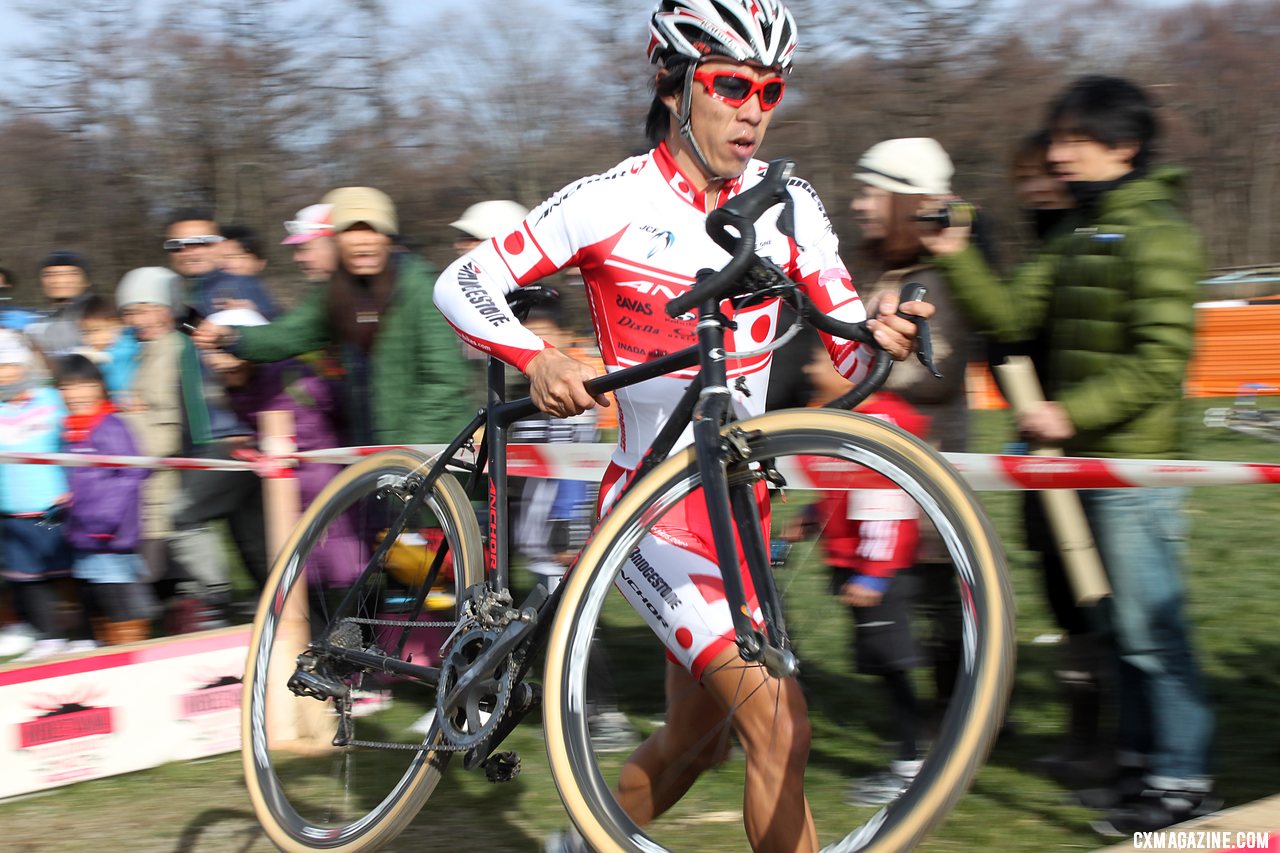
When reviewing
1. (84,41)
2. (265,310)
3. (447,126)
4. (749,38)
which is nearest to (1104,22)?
(447,126)

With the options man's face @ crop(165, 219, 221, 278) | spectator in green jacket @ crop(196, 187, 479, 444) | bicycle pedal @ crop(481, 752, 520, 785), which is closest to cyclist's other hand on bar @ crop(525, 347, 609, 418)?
bicycle pedal @ crop(481, 752, 520, 785)

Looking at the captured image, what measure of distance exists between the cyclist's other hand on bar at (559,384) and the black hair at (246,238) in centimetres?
450

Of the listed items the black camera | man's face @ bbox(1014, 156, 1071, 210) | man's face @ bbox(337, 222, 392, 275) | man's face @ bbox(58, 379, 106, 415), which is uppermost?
man's face @ bbox(1014, 156, 1071, 210)

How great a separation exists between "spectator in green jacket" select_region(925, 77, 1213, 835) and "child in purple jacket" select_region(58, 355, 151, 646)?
182 inches

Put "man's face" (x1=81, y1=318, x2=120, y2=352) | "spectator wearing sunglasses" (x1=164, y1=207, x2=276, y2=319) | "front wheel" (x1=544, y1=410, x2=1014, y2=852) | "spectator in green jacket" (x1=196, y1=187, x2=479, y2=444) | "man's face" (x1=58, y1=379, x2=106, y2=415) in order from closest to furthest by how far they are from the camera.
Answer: "front wheel" (x1=544, y1=410, x2=1014, y2=852) < "spectator in green jacket" (x1=196, y1=187, x2=479, y2=444) < "spectator wearing sunglasses" (x1=164, y1=207, x2=276, y2=319) < "man's face" (x1=58, y1=379, x2=106, y2=415) < "man's face" (x1=81, y1=318, x2=120, y2=352)

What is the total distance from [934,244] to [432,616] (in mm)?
2167

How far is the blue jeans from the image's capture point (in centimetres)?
400

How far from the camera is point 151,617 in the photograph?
6855 millimetres

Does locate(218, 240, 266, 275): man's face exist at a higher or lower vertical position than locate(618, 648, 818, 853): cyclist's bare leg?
higher

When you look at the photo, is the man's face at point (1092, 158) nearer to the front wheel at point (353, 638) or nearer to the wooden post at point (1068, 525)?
the wooden post at point (1068, 525)

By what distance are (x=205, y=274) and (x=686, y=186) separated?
4561 mm

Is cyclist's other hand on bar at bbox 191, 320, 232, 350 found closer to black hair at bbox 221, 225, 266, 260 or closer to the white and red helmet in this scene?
black hair at bbox 221, 225, 266, 260


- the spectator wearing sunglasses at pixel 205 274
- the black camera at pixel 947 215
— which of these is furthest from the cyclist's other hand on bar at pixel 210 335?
the black camera at pixel 947 215

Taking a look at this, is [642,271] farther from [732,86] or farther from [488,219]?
[488,219]
